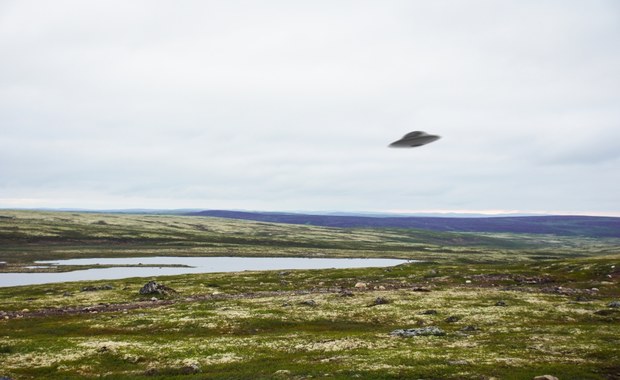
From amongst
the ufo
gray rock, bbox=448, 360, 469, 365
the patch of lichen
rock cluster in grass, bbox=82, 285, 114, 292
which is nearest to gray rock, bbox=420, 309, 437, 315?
the patch of lichen

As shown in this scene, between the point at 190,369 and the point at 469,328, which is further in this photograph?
the point at 469,328

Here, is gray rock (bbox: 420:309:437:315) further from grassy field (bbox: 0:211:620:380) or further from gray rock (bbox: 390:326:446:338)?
gray rock (bbox: 390:326:446:338)

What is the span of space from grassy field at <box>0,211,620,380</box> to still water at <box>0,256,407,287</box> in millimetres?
24990

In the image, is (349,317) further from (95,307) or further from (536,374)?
(95,307)

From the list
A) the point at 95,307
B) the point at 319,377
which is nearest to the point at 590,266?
the point at 319,377

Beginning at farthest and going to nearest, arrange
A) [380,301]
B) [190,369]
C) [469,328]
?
[380,301]
[469,328]
[190,369]

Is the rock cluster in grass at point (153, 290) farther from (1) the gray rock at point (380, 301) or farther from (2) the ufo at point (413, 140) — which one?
(2) the ufo at point (413, 140)

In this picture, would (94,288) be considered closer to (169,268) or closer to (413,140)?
(169,268)

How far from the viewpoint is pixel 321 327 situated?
48.8 meters

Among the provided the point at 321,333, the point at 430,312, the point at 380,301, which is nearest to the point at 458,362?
the point at 321,333

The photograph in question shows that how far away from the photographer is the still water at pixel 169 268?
358ft

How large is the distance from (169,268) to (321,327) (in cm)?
10057

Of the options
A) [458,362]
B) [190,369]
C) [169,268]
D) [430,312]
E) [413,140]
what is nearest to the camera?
[413,140]

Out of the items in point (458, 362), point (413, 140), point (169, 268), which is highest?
point (413, 140)
